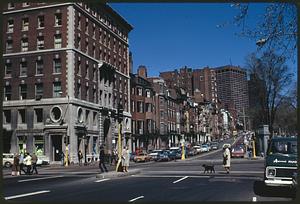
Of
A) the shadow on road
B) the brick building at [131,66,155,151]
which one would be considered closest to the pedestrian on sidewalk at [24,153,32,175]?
the shadow on road

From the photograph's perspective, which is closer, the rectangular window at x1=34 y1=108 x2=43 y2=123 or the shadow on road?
the shadow on road

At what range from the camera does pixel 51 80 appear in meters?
53.2

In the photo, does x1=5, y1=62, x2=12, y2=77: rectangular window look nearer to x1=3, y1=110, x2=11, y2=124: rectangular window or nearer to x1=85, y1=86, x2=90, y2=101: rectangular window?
x1=3, y1=110, x2=11, y2=124: rectangular window

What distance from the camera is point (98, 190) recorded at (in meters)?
16.4

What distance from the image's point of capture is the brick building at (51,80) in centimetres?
5144

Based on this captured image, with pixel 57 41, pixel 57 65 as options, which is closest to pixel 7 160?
pixel 57 65

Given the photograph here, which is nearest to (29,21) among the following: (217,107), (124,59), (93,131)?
(93,131)

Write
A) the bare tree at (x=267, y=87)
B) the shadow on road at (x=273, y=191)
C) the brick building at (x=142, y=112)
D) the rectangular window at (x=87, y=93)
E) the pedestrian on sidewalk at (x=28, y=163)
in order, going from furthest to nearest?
the brick building at (x=142, y=112), the rectangular window at (x=87, y=93), the bare tree at (x=267, y=87), the pedestrian on sidewalk at (x=28, y=163), the shadow on road at (x=273, y=191)

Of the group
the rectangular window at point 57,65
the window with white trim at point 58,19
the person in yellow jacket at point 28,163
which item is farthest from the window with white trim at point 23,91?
the person in yellow jacket at point 28,163

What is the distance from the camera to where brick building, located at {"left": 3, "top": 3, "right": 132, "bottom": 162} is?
169 ft

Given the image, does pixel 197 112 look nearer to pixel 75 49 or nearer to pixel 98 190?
pixel 75 49

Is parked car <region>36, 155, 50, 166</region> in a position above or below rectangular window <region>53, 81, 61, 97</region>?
below

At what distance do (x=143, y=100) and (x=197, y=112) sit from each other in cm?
5800

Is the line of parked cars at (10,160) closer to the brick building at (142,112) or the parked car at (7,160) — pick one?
the parked car at (7,160)
